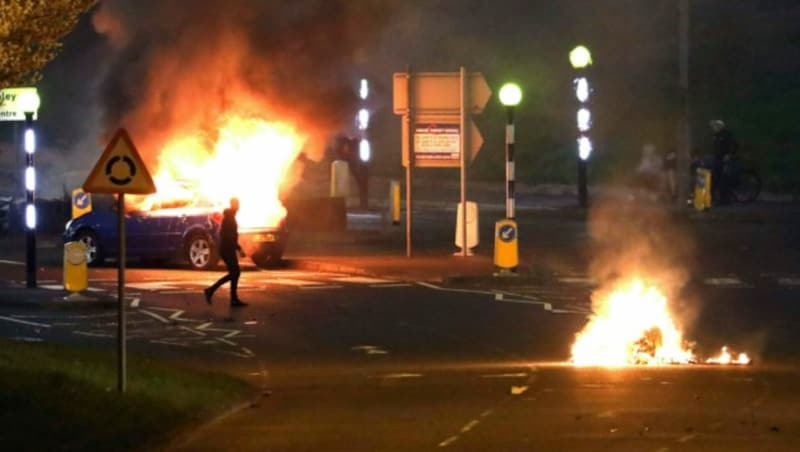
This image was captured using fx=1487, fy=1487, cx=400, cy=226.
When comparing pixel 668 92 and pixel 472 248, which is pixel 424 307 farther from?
pixel 668 92

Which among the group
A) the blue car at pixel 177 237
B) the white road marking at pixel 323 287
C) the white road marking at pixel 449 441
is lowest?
the white road marking at pixel 449 441

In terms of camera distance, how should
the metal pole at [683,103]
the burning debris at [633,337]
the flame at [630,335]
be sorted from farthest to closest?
the metal pole at [683,103] → the flame at [630,335] → the burning debris at [633,337]

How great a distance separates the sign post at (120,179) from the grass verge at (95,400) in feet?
1.49

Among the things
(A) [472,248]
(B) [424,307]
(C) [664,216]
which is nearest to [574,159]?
(C) [664,216]

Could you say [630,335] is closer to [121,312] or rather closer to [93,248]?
[121,312]

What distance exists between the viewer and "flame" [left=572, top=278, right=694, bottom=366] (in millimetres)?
16500

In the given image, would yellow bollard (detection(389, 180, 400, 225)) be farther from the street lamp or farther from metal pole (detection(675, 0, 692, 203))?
the street lamp

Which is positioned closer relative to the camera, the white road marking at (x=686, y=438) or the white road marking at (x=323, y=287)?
Answer: the white road marking at (x=686, y=438)

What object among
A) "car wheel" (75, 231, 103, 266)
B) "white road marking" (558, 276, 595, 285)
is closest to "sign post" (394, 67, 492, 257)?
"white road marking" (558, 276, 595, 285)

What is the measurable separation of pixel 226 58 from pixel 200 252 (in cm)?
438

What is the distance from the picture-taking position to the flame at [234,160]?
1178 inches

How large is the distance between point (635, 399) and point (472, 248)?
689 inches

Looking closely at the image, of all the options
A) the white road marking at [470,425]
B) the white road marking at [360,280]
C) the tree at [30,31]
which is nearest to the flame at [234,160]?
the white road marking at [360,280]

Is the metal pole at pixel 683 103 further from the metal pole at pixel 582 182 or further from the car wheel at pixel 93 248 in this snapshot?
the car wheel at pixel 93 248
